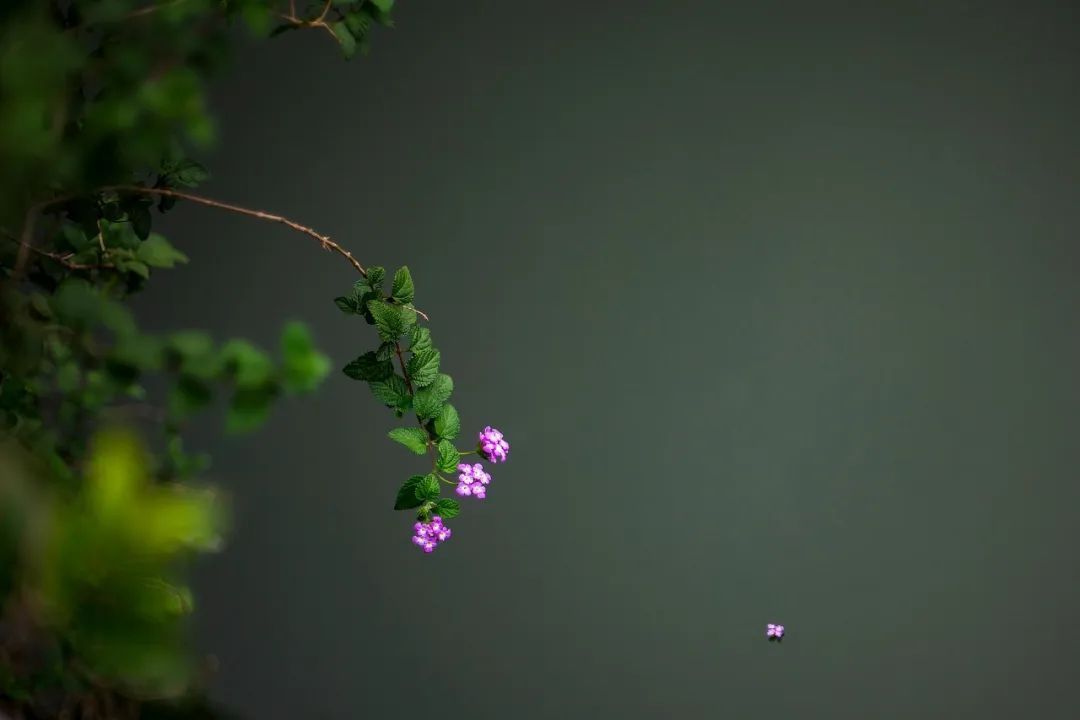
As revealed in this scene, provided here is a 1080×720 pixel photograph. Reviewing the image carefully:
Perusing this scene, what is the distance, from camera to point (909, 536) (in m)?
1.79

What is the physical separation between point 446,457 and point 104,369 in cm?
44

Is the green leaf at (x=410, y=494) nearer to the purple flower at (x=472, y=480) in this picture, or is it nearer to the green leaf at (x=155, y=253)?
the purple flower at (x=472, y=480)

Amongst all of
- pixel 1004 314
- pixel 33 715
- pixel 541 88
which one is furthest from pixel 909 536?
pixel 33 715

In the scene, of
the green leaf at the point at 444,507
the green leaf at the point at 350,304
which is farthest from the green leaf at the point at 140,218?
the green leaf at the point at 444,507

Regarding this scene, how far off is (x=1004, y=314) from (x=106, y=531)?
5.82 ft

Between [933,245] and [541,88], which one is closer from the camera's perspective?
[933,245]

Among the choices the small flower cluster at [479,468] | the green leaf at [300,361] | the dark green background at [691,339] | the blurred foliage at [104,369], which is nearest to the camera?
the blurred foliage at [104,369]

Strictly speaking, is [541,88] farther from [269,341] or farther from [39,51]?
[39,51]

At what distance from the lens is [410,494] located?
940 millimetres

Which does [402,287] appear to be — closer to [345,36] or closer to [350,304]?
[350,304]

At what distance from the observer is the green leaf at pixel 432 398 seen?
960mm

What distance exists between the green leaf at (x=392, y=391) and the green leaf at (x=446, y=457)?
60mm

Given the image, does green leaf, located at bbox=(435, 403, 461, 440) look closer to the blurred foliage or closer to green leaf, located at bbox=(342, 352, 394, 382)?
green leaf, located at bbox=(342, 352, 394, 382)

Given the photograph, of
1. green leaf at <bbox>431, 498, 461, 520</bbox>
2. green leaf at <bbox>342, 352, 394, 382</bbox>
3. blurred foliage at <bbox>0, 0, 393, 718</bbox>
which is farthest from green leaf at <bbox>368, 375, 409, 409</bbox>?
blurred foliage at <bbox>0, 0, 393, 718</bbox>
